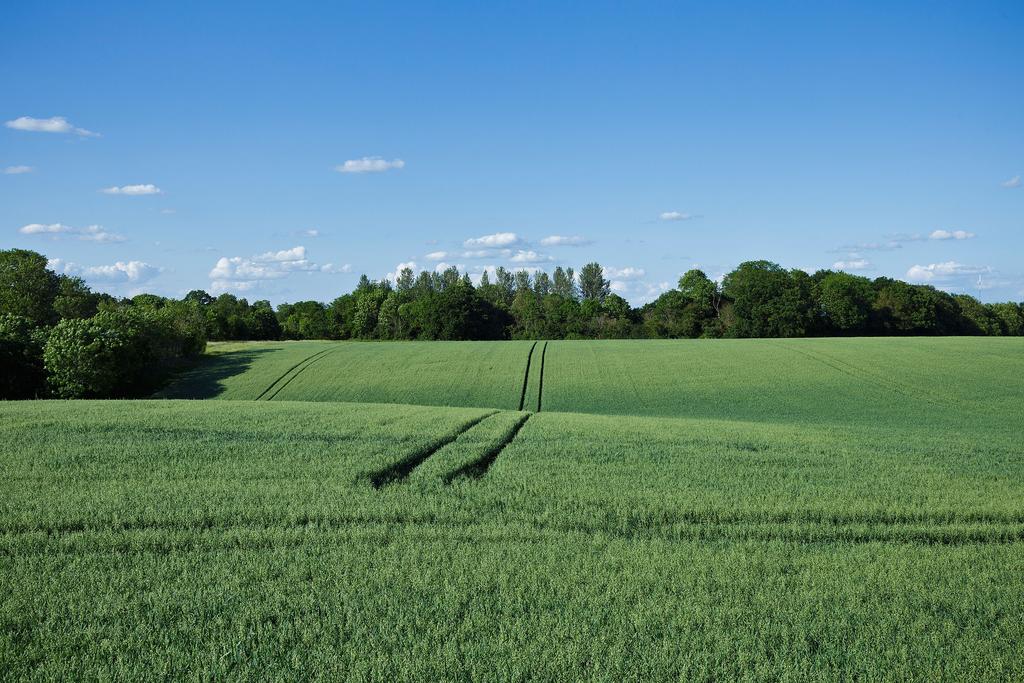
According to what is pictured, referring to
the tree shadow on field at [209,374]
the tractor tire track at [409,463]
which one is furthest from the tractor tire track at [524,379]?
the tree shadow on field at [209,374]

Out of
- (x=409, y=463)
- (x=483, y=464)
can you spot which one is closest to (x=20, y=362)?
(x=409, y=463)

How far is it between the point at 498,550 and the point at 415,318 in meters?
87.5

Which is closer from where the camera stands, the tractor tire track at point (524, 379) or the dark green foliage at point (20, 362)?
the tractor tire track at point (524, 379)

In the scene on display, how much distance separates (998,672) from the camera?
21.8 ft

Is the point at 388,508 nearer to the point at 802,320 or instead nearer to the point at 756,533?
the point at 756,533

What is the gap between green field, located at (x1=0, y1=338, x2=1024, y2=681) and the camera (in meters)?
6.93

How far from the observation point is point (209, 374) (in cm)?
4728

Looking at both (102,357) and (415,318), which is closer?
(102,357)

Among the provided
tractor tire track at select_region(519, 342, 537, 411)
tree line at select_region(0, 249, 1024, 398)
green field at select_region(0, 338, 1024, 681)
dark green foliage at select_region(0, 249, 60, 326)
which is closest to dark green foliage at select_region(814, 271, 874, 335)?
tree line at select_region(0, 249, 1024, 398)

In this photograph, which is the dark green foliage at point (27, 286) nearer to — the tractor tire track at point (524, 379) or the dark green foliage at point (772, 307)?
the tractor tire track at point (524, 379)

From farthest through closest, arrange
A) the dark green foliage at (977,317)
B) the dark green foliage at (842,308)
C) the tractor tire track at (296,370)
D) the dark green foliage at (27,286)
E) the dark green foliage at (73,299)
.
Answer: the dark green foliage at (977,317) < the dark green foliage at (842,308) < the dark green foliage at (73,299) < the dark green foliage at (27,286) < the tractor tire track at (296,370)

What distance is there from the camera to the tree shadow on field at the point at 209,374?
42.4 meters

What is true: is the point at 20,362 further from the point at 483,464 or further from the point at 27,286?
the point at 483,464

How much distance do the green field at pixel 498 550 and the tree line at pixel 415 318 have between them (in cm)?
2037
